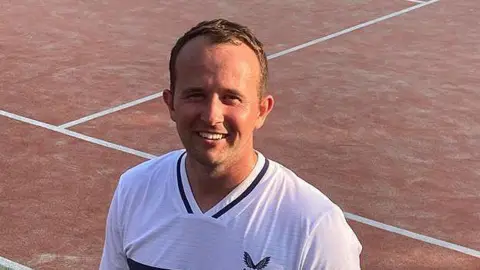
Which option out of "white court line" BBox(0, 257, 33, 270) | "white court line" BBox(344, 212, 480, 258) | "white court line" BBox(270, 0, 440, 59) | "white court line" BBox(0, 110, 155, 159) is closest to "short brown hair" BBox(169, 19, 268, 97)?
"white court line" BBox(0, 257, 33, 270)

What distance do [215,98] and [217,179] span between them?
0.21 metres

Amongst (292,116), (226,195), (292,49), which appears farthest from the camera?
(292,49)

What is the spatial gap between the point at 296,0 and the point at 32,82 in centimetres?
602

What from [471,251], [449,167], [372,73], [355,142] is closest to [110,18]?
[372,73]

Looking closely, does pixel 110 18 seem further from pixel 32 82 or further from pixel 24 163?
pixel 24 163

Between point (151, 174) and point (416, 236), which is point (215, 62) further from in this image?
point (416, 236)

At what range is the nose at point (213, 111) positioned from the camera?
7.44 feet

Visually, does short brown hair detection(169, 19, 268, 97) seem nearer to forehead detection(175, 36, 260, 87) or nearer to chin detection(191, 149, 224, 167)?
forehead detection(175, 36, 260, 87)

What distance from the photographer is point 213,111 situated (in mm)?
2271

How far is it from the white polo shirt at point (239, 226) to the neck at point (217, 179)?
0.02m

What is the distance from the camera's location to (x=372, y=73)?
10.0 meters

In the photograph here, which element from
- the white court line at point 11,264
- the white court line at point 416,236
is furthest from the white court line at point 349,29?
the white court line at point 11,264

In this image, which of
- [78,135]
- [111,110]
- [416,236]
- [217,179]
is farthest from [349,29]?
[217,179]

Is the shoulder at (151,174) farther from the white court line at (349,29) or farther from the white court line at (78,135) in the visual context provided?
the white court line at (349,29)
